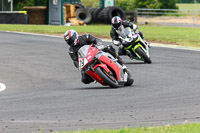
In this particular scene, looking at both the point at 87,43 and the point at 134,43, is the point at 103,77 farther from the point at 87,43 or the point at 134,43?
the point at 134,43

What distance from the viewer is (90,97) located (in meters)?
9.49

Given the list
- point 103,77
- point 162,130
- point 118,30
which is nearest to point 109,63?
point 103,77

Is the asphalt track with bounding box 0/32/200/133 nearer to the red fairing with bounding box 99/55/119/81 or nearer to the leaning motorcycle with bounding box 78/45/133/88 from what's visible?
the leaning motorcycle with bounding box 78/45/133/88

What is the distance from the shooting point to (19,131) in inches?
260

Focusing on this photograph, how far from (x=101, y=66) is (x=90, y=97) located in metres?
1.22

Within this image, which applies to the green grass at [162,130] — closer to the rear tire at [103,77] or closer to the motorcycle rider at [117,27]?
the rear tire at [103,77]

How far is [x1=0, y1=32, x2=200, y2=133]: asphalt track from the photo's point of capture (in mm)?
7164

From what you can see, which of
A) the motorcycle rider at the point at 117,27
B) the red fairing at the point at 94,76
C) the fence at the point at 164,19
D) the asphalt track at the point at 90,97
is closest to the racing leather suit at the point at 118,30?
the motorcycle rider at the point at 117,27

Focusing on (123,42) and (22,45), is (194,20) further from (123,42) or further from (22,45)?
(123,42)

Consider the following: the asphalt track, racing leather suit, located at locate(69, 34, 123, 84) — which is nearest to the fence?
the asphalt track

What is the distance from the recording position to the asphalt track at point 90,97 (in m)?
7.16

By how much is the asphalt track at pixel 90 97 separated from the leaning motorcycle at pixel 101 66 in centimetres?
21

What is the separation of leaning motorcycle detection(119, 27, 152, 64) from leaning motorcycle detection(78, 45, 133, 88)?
191 inches

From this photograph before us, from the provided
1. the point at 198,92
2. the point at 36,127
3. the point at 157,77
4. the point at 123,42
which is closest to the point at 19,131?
the point at 36,127
